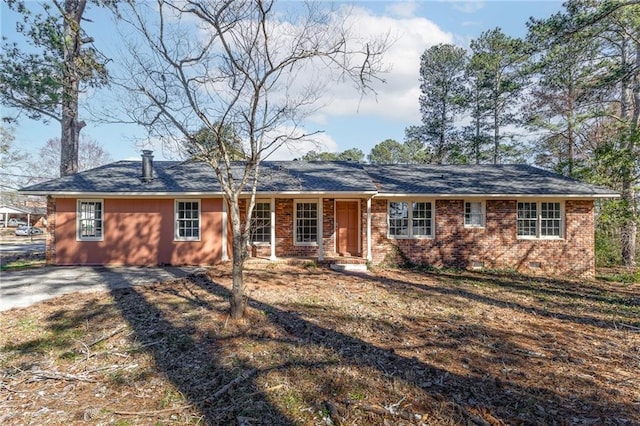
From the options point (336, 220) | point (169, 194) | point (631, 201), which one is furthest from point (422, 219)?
point (169, 194)

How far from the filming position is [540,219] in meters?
12.2

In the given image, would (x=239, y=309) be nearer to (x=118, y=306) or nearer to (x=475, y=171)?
(x=118, y=306)

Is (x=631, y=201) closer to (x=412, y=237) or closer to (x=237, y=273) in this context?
(x=412, y=237)

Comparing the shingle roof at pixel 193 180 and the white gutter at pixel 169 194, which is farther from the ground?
the shingle roof at pixel 193 180

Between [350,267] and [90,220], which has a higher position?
[90,220]

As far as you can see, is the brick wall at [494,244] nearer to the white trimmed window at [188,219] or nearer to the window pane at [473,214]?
the window pane at [473,214]

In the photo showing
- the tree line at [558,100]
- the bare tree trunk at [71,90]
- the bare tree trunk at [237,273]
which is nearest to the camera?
the bare tree trunk at [237,273]

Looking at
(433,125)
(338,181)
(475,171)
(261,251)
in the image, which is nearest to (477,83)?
(433,125)

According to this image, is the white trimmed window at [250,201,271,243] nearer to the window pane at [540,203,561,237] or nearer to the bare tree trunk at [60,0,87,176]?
the bare tree trunk at [60,0,87,176]

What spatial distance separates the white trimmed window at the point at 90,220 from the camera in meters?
11.9

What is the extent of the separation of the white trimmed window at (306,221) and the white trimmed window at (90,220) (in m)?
6.85

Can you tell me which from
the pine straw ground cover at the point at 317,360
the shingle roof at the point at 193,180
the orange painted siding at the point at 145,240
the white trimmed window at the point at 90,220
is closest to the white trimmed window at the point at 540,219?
the pine straw ground cover at the point at 317,360

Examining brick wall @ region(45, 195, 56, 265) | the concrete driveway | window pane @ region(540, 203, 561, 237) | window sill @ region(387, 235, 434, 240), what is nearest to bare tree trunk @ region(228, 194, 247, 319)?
the concrete driveway

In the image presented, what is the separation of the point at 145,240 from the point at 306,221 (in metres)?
5.70
